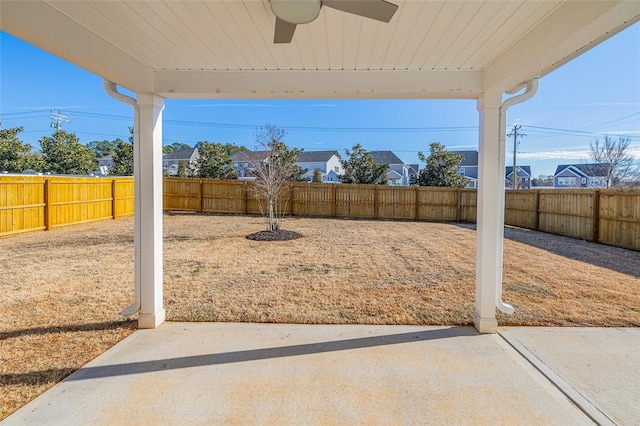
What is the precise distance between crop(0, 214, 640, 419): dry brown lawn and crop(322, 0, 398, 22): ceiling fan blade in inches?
109

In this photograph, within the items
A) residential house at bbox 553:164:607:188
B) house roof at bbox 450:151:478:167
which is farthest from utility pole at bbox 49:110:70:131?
residential house at bbox 553:164:607:188

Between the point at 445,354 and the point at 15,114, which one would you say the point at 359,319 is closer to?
the point at 445,354

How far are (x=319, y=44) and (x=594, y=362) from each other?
3.30 m

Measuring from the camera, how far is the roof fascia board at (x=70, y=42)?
6.18 feet

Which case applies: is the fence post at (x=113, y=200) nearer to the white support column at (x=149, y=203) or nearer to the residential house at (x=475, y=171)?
the white support column at (x=149, y=203)

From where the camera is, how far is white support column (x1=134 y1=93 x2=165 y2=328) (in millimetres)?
3178

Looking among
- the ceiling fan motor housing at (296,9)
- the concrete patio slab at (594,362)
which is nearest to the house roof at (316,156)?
the concrete patio slab at (594,362)

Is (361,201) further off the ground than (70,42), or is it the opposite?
(70,42)

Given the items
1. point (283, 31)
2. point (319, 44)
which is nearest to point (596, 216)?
point (319, 44)

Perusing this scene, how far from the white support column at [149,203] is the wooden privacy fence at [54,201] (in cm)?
756

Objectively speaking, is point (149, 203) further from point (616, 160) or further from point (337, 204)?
point (616, 160)

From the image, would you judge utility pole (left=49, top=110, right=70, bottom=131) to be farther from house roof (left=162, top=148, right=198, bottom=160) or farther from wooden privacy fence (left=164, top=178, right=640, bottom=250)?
wooden privacy fence (left=164, top=178, right=640, bottom=250)

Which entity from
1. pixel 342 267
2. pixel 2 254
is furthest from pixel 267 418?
pixel 2 254

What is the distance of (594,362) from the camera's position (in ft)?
8.77
